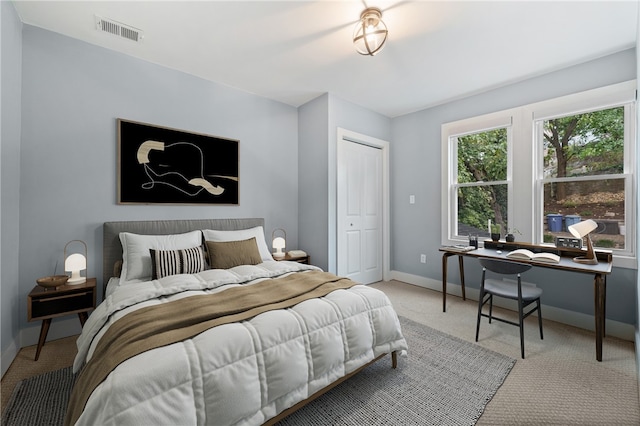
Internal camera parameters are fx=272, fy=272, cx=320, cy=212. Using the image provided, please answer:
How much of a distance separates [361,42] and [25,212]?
10.5 ft

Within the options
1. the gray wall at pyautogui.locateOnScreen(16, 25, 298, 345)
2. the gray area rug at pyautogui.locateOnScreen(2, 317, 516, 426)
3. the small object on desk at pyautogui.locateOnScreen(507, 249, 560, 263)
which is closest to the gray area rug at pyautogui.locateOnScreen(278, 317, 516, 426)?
the gray area rug at pyautogui.locateOnScreen(2, 317, 516, 426)

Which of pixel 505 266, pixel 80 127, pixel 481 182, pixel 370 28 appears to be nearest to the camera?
pixel 370 28

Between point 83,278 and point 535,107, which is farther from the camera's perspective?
point 535,107

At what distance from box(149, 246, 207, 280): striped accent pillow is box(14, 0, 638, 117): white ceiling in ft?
6.43

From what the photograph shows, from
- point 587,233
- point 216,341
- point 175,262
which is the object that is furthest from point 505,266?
point 175,262

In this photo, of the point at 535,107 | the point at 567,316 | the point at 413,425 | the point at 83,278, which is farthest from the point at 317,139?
the point at 567,316

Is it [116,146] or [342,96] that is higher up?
[342,96]

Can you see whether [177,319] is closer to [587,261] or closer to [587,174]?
[587,261]

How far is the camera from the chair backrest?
2.19 meters

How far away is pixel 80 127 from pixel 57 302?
1562mm

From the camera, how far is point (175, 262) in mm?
2420

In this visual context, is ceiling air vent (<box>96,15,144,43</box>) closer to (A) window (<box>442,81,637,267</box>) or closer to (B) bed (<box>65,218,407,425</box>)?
(B) bed (<box>65,218,407,425</box>)

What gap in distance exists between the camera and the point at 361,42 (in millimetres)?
2297

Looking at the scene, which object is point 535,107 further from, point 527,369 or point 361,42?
point 527,369
